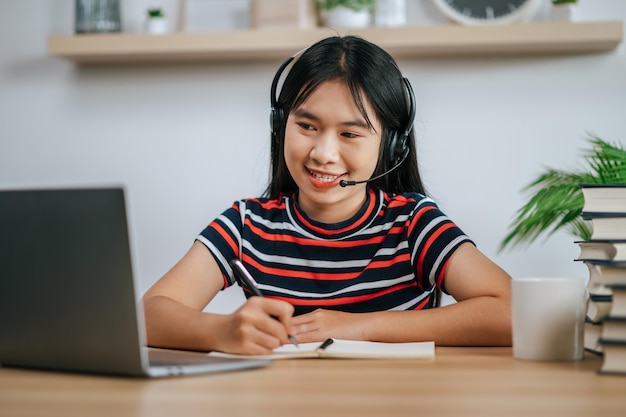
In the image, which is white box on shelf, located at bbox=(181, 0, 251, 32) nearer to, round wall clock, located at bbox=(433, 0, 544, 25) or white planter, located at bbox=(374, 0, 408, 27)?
white planter, located at bbox=(374, 0, 408, 27)

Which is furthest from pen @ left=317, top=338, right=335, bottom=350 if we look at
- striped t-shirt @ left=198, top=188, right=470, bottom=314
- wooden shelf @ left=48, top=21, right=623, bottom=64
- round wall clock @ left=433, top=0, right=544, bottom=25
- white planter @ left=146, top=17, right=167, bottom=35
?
white planter @ left=146, top=17, right=167, bottom=35

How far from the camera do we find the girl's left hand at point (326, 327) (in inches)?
45.6

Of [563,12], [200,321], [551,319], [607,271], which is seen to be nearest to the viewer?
[607,271]

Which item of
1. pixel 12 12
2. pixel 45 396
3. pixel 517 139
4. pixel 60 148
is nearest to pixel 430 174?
pixel 517 139

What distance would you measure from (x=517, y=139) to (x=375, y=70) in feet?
4.47

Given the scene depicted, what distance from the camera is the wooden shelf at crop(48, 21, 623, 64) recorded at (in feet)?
8.47

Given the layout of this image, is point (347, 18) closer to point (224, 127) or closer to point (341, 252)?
point (224, 127)

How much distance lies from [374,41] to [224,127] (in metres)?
0.60

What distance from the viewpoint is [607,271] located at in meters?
0.88

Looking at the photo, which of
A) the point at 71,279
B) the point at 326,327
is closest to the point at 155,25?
the point at 326,327

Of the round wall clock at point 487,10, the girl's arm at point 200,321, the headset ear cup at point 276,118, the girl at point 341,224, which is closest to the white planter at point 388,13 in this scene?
the round wall clock at point 487,10

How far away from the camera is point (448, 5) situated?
2.67 meters

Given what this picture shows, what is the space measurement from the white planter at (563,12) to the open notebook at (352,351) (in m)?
1.80

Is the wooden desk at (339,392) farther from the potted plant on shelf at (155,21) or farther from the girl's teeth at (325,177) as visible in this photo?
the potted plant on shelf at (155,21)
